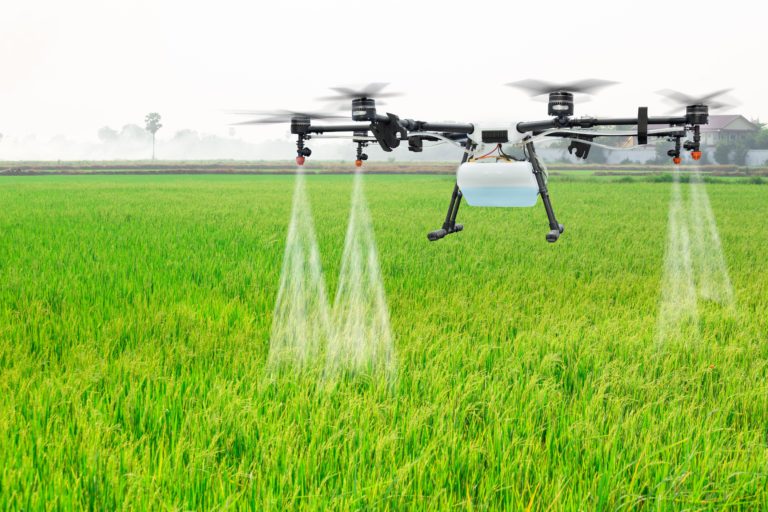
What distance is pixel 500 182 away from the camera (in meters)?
6.69

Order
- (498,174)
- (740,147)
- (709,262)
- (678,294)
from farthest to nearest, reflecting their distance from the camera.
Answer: (740,147)
(709,262)
(498,174)
(678,294)

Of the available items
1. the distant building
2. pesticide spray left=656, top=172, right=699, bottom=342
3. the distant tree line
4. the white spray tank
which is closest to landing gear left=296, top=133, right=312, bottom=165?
the white spray tank

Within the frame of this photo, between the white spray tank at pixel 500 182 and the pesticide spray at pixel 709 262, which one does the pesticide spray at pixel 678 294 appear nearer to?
the pesticide spray at pixel 709 262

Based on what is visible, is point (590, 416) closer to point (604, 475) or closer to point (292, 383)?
point (604, 475)

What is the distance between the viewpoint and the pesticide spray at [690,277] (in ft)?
17.3

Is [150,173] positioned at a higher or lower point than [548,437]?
higher

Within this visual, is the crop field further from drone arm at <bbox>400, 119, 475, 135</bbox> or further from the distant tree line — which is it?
the distant tree line

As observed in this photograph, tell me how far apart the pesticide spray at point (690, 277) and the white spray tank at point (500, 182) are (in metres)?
1.59

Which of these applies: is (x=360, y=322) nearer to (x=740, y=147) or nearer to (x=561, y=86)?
(x=561, y=86)

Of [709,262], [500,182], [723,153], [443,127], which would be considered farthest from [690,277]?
[723,153]

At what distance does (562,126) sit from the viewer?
6.43 meters

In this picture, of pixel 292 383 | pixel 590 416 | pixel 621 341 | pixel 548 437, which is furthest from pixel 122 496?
pixel 621 341

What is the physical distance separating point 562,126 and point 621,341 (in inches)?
105

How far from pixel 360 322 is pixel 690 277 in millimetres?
4570
